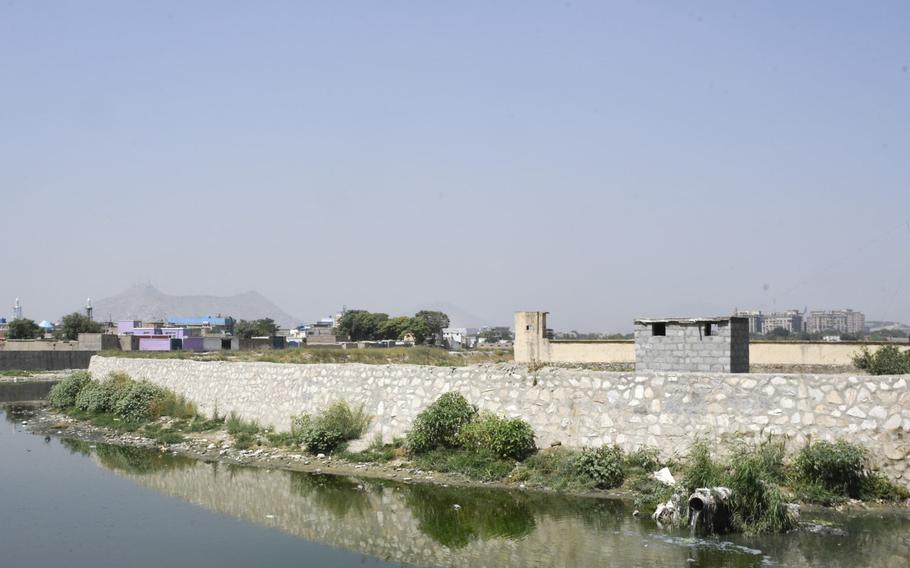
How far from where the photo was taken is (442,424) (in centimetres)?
1955

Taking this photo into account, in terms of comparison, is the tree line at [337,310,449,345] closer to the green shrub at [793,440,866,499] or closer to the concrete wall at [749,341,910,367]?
the concrete wall at [749,341,910,367]

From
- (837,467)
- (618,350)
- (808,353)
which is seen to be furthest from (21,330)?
(837,467)

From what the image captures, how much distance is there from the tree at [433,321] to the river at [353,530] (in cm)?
7750

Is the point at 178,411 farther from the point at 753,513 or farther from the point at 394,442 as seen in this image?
the point at 753,513

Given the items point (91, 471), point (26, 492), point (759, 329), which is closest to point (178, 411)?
point (91, 471)

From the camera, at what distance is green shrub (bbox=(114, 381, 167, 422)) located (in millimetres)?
30031

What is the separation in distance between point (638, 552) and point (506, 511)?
140 inches

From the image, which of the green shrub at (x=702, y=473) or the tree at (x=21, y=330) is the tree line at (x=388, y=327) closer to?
the tree at (x=21, y=330)

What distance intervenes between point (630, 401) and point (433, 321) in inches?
3964

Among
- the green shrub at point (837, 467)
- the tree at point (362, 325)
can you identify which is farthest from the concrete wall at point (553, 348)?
the tree at point (362, 325)

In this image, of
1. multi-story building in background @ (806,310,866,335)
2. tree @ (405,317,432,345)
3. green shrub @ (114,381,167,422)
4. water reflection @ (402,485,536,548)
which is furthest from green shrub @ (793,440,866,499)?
multi-story building in background @ (806,310,866,335)

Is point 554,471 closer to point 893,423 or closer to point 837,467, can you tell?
point 837,467

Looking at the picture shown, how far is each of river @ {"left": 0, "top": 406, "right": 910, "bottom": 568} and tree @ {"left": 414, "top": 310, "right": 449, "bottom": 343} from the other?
77500 mm

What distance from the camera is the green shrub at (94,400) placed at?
110ft
